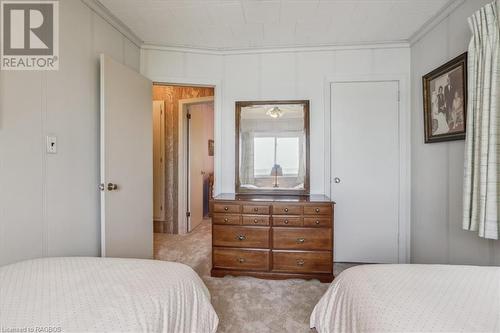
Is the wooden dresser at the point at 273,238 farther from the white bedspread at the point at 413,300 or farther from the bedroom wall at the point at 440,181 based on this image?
the white bedspread at the point at 413,300

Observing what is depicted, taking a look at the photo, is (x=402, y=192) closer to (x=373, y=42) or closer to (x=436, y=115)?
(x=436, y=115)

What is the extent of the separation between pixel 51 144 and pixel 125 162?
0.67m

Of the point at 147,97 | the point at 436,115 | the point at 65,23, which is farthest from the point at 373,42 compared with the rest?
the point at 65,23

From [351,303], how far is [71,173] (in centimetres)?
205

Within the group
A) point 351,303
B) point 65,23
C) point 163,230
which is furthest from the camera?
point 163,230

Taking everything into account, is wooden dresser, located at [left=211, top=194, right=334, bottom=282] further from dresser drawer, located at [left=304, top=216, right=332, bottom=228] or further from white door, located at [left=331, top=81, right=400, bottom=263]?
white door, located at [left=331, top=81, right=400, bottom=263]

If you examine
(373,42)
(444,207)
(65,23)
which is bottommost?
(444,207)

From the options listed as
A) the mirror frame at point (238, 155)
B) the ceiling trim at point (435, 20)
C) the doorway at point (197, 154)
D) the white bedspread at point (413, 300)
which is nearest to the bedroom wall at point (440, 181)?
the ceiling trim at point (435, 20)

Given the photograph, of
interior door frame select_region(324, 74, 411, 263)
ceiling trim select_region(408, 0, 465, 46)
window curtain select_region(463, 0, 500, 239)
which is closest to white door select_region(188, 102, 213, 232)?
interior door frame select_region(324, 74, 411, 263)

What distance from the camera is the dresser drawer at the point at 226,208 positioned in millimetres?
2553

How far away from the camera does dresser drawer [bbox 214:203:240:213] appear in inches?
101

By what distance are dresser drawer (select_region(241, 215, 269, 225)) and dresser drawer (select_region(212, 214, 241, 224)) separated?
54 millimetres

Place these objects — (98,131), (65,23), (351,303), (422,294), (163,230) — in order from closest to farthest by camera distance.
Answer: (422,294), (351,303), (65,23), (98,131), (163,230)

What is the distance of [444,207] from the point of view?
2289 millimetres
